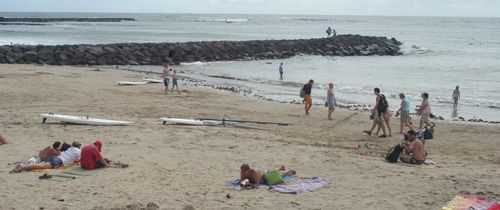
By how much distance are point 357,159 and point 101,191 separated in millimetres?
5326

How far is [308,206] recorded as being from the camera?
8328mm

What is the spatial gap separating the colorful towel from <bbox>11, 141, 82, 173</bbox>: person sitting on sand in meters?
6.69

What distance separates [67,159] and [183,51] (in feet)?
111

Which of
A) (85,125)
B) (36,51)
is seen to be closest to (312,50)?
(36,51)

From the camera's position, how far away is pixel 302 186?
926 cm

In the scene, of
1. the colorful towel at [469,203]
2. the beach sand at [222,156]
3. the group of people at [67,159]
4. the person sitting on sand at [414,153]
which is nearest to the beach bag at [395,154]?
the person sitting on sand at [414,153]

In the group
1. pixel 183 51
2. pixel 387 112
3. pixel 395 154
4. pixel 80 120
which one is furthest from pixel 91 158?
pixel 183 51

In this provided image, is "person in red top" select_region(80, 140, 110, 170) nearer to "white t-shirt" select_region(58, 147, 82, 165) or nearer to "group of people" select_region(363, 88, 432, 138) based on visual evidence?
"white t-shirt" select_region(58, 147, 82, 165)

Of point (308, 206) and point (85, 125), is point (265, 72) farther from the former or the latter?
point (308, 206)

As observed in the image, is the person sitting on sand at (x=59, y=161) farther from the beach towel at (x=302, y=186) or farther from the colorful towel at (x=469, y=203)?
the colorful towel at (x=469, y=203)

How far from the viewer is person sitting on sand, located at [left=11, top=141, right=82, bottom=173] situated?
32.5ft

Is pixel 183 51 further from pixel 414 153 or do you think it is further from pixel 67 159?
pixel 414 153

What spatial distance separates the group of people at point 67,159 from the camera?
393 inches

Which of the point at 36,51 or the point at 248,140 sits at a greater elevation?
the point at 36,51
